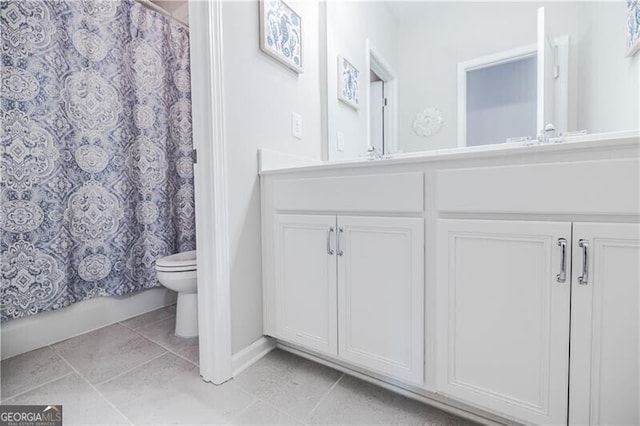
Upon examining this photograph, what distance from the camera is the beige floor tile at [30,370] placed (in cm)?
120

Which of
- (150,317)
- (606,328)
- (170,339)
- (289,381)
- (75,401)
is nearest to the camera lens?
(606,328)

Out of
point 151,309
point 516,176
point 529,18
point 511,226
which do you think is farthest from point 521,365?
point 151,309

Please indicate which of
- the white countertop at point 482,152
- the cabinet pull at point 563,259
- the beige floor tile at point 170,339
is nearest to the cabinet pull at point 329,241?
the white countertop at point 482,152

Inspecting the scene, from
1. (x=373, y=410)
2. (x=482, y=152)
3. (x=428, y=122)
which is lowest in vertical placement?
(x=373, y=410)

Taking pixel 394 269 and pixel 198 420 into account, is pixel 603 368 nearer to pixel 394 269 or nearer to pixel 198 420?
pixel 394 269

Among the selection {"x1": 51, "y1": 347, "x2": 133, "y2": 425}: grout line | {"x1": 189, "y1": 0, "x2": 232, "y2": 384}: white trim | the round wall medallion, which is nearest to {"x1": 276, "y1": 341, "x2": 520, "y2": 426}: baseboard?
{"x1": 189, "y1": 0, "x2": 232, "y2": 384}: white trim

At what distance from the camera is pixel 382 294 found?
1084 mm

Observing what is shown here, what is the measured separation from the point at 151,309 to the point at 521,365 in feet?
6.96

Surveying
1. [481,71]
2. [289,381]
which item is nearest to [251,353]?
[289,381]

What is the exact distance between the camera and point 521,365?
2.80ft

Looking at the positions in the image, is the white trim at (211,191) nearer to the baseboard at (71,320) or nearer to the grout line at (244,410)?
the grout line at (244,410)

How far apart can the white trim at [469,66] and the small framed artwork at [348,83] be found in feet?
1.95

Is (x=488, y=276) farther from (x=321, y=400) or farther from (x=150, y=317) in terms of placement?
(x=150, y=317)

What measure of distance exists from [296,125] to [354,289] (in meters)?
0.95
